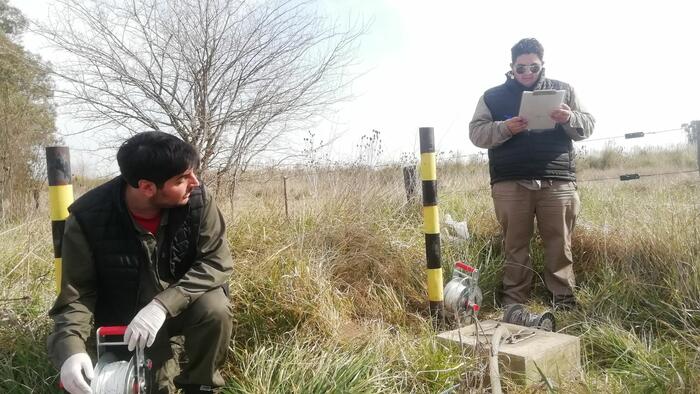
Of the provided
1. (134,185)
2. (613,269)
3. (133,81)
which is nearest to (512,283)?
(613,269)

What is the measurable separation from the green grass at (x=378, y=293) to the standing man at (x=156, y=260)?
1.02ft

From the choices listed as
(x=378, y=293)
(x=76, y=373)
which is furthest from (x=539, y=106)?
(x=76, y=373)

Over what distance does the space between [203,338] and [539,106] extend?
244cm

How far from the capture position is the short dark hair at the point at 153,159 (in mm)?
2100

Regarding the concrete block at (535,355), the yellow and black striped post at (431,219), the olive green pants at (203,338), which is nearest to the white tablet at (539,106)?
the yellow and black striped post at (431,219)

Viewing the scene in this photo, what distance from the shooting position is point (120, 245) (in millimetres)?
2213

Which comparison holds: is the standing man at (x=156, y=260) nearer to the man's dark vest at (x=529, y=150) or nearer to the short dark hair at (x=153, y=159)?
the short dark hair at (x=153, y=159)

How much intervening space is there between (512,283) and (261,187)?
2682 millimetres

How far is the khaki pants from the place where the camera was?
3.44 metres

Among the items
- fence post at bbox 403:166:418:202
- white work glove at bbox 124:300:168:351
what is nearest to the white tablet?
fence post at bbox 403:166:418:202

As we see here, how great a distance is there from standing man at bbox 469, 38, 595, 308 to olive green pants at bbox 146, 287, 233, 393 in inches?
82.1

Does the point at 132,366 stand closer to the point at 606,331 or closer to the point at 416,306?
the point at 416,306

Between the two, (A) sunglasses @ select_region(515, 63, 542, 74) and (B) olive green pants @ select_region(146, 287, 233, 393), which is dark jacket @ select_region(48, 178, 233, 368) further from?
(A) sunglasses @ select_region(515, 63, 542, 74)

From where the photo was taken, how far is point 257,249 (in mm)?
3330
